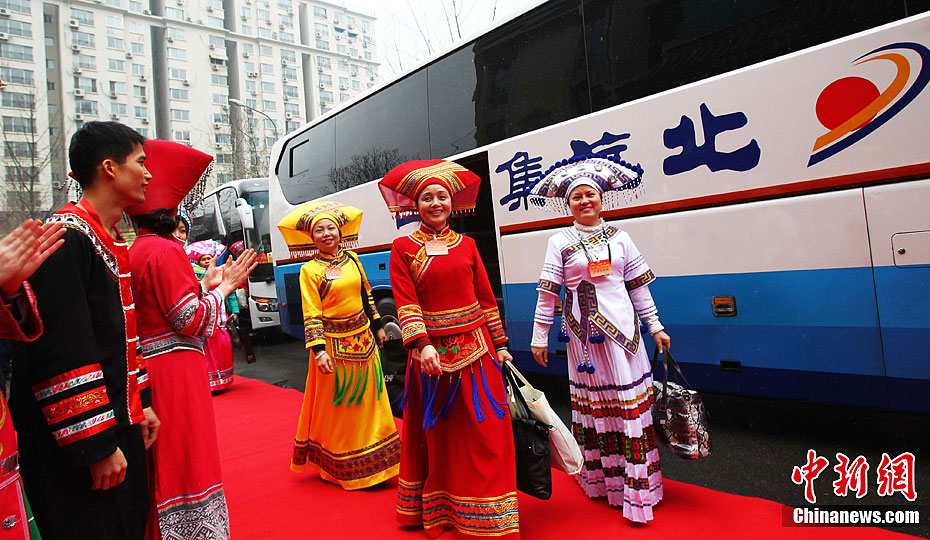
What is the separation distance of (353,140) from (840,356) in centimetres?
552

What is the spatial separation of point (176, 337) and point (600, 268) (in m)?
2.01

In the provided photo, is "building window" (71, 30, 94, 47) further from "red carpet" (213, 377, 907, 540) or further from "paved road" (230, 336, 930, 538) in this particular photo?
"paved road" (230, 336, 930, 538)

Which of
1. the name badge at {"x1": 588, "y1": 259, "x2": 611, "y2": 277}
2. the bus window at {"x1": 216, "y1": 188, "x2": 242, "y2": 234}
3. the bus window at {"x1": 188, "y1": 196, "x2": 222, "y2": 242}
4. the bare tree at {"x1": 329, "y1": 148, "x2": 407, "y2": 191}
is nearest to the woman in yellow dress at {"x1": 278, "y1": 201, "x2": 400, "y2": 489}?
the name badge at {"x1": 588, "y1": 259, "x2": 611, "y2": 277}

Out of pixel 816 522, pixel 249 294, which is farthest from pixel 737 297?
pixel 249 294

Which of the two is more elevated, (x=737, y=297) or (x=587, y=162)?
(x=587, y=162)

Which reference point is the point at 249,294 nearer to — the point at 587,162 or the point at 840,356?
the point at 587,162

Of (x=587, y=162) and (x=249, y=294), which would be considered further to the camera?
(x=249, y=294)

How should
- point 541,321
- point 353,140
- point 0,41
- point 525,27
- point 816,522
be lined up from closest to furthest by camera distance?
point 816,522
point 541,321
point 525,27
point 353,140
point 0,41

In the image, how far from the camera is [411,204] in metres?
2.80

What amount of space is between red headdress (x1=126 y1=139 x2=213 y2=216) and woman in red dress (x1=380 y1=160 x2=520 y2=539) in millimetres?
862

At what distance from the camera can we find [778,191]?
10.9 ft

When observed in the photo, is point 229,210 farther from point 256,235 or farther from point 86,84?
point 86,84

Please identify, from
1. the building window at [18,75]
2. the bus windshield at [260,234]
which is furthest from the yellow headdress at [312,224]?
the building window at [18,75]

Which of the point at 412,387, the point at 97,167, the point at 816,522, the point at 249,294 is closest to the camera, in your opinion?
the point at 97,167
